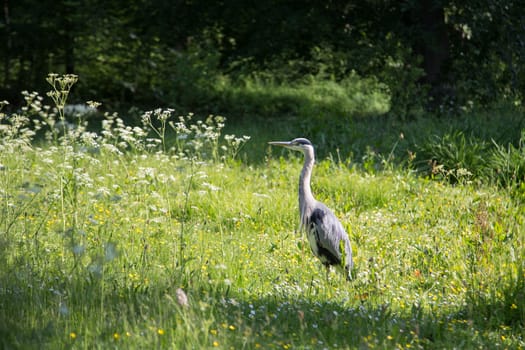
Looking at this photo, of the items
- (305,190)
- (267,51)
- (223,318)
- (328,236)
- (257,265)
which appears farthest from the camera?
(267,51)

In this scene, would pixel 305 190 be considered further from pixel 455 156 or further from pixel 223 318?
pixel 455 156

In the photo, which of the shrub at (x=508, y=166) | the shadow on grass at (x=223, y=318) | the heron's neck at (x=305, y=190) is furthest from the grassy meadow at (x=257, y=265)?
the heron's neck at (x=305, y=190)

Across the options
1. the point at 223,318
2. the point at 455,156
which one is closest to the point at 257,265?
the point at 223,318

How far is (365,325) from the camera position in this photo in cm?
412

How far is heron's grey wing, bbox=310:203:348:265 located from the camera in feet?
17.5

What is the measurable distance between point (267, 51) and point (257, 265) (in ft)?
28.8

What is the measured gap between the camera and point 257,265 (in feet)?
18.0

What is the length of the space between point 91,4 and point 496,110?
8.52 m

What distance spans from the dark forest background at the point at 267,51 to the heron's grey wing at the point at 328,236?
6.45 m

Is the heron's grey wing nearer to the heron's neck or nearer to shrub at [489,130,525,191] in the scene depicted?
the heron's neck

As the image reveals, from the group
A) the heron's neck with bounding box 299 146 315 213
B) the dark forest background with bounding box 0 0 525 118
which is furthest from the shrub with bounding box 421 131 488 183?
the dark forest background with bounding box 0 0 525 118

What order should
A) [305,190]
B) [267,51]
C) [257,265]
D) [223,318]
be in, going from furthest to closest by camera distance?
1. [267,51]
2. [305,190]
3. [257,265]
4. [223,318]

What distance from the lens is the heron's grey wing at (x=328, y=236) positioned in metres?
5.32

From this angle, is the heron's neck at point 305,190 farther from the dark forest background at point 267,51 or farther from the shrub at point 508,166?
the dark forest background at point 267,51
